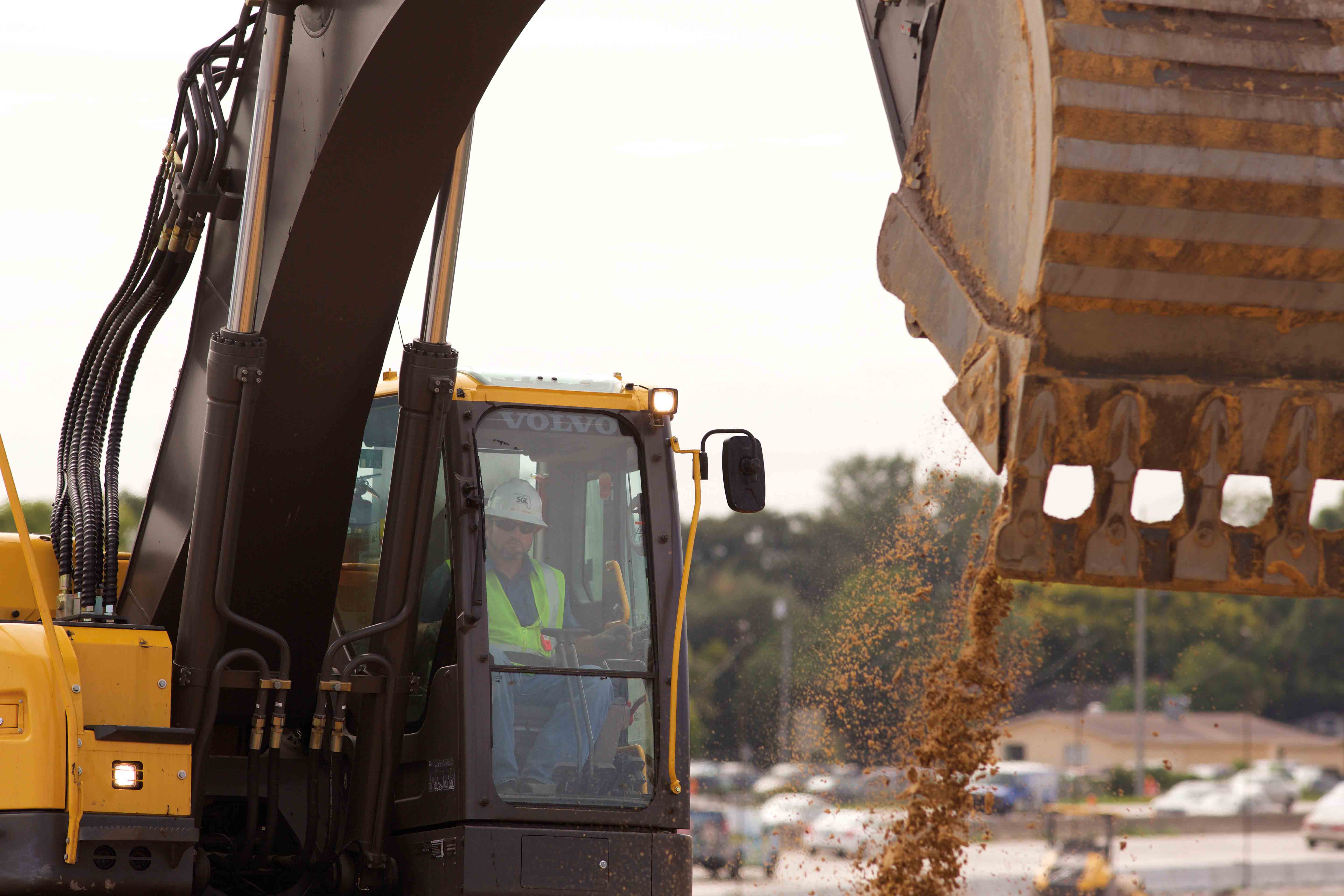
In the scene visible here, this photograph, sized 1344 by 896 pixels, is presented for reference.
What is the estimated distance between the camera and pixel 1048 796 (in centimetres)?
4028

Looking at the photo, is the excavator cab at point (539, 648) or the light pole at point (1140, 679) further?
the light pole at point (1140, 679)

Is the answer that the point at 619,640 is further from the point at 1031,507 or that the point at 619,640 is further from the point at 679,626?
the point at 1031,507

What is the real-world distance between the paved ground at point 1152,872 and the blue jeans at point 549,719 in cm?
1058

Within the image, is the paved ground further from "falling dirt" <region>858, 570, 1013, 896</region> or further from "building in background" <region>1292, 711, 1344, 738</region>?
"building in background" <region>1292, 711, 1344, 738</region>

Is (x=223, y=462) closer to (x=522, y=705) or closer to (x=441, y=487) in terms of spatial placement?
(x=441, y=487)

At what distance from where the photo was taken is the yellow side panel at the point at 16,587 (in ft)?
17.8

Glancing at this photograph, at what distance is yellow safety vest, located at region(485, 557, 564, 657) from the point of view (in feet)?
16.5

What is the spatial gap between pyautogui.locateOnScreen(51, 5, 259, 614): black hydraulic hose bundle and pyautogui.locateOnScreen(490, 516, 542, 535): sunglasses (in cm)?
131

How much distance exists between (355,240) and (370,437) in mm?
973

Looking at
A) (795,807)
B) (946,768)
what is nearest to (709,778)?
(795,807)

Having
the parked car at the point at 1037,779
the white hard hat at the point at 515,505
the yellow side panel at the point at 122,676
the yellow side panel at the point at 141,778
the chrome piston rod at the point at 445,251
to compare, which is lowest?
the parked car at the point at 1037,779

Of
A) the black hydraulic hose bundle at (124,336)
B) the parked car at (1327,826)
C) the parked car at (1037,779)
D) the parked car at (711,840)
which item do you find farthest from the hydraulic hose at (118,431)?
the parked car at (1327,826)

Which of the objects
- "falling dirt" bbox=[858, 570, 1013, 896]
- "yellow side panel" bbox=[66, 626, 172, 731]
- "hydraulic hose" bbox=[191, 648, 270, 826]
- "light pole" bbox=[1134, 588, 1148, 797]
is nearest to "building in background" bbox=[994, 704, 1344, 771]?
"light pole" bbox=[1134, 588, 1148, 797]

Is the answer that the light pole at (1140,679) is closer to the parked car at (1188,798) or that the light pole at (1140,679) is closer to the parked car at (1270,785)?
the parked car at (1188,798)
